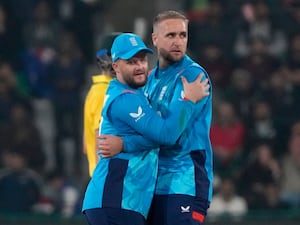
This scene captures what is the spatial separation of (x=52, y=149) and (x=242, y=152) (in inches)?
109

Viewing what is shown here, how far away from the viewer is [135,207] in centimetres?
756

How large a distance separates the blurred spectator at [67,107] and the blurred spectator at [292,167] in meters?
2.92

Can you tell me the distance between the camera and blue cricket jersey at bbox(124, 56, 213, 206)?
777 centimetres

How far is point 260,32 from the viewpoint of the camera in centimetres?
1625

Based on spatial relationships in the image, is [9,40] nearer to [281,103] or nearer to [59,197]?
[59,197]

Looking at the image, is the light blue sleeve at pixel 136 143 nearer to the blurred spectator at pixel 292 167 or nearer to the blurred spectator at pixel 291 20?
the blurred spectator at pixel 292 167

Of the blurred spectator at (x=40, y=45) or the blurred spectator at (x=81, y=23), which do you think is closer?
the blurred spectator at (x=40, y=45)

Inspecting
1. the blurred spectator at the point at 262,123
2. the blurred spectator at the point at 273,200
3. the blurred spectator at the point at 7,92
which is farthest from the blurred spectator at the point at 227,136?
the blurred spectator at the point at 7,92

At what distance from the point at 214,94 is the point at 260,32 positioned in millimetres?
1235

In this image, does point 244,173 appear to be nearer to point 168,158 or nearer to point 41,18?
point 41,18

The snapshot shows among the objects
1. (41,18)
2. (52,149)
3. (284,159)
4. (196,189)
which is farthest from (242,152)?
(196,189)

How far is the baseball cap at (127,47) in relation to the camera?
24.7 ft

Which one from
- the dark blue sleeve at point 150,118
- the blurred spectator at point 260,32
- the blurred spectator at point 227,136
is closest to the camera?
the dark blue sleeve at point 150,118

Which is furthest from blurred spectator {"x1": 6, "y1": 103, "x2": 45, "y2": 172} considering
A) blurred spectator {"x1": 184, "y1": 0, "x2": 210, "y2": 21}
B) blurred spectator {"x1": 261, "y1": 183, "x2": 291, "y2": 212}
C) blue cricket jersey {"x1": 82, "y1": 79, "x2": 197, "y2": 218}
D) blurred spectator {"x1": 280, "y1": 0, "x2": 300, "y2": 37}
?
blue cricket jersey {"x1": 82, "y1": 79, "x2": 197, "y2": 218}
